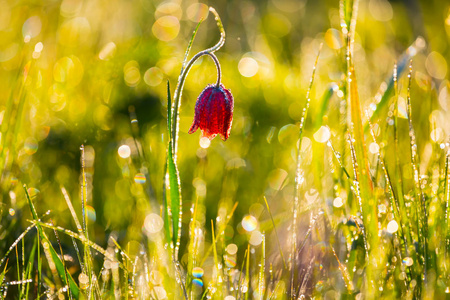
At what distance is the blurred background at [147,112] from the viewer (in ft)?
4.34

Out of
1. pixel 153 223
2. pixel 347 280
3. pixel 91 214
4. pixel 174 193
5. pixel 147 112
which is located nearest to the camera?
pixel 347 280

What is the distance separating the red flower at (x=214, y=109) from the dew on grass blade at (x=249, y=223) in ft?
0.84

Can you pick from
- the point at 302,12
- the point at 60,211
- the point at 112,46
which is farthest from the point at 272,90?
the point at 302,12

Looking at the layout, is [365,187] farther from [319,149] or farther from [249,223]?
[249,223]

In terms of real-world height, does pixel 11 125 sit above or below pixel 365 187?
above

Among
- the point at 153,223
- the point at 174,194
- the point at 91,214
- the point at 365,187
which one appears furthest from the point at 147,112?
the point at 365,187

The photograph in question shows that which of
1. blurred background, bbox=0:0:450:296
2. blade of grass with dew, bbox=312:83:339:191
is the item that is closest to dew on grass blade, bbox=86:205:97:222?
blurred background, bbox=0:0:450:296

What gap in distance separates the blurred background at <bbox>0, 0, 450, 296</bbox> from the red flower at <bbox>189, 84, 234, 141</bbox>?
169mm

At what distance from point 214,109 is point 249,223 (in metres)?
0.32

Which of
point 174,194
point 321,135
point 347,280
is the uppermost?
point 321,135

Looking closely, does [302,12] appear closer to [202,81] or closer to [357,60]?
[357,60]

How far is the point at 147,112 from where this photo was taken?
190 centimetres

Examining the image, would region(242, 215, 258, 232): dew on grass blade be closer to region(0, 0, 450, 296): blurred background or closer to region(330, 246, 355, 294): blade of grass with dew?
region(0, 0, 450, 296): blurred background

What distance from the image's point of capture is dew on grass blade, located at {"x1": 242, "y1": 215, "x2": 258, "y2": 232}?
1.33 m
